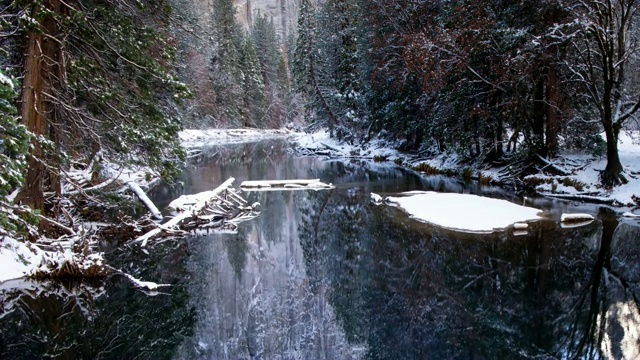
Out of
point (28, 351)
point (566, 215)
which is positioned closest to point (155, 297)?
point (28, 351)

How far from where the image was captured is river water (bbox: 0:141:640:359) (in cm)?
615

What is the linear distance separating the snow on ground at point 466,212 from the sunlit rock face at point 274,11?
112 meters

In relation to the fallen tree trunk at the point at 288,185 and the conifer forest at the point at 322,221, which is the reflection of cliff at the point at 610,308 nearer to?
the conifer forest at the point at 322,221

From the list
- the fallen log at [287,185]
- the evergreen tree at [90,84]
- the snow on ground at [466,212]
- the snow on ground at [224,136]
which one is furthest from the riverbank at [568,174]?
the snow on ground at [224,136]

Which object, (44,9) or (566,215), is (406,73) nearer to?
(566,215)

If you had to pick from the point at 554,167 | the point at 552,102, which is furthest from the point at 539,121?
the point at 554,167

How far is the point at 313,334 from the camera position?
652cm

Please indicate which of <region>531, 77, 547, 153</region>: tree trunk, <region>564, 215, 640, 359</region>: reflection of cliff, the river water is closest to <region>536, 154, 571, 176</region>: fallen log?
<region>531, 77, 547, 153</region>: tree trunk

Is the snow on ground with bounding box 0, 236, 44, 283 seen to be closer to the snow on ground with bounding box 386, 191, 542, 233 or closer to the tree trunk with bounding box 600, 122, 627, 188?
→ the snow on ground with bounding box 386, 191, 542, 233

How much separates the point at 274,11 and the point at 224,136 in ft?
277

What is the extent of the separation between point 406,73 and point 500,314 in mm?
19303

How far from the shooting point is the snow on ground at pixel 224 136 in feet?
159

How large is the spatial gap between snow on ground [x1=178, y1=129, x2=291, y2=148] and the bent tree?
37.7m

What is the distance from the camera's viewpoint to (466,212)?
13.2m
